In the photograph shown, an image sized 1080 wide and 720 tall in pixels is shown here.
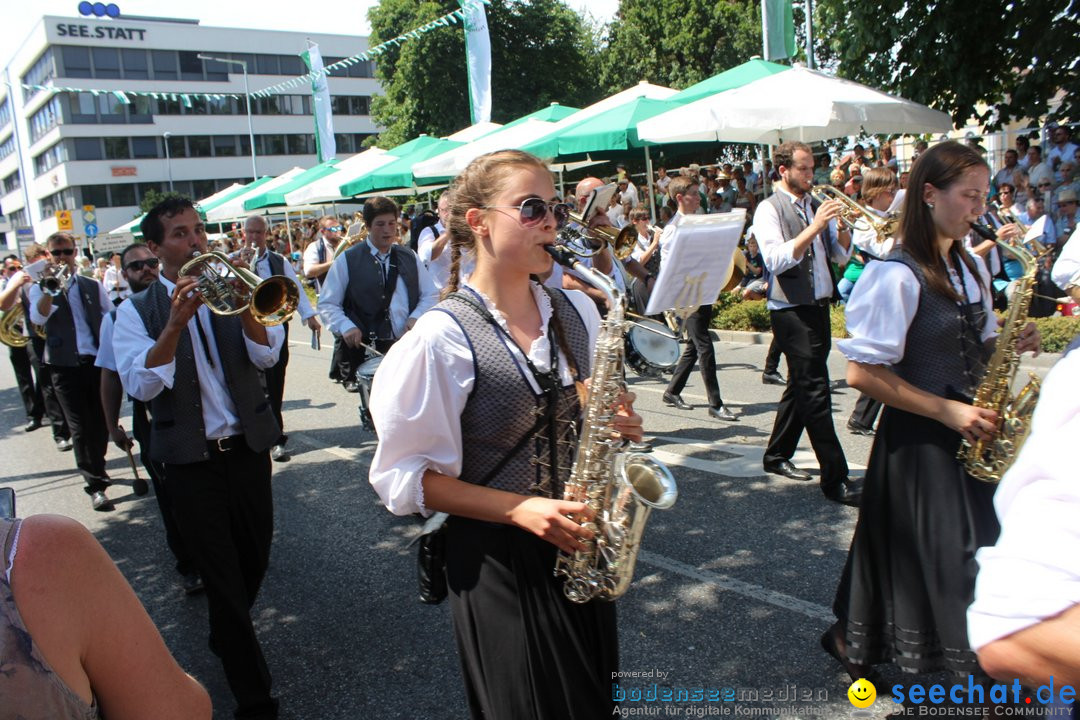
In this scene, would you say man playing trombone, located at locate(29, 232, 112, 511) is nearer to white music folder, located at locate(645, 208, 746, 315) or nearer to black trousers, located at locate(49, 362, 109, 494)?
black trousers, located at locate(49, 362, 109, 494)

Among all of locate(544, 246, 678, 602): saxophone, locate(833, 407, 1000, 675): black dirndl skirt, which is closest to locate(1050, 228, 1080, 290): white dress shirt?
locate(833, 407, 1000, 675): black dirndl skirt

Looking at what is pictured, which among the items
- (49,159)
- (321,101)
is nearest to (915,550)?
(321,101)

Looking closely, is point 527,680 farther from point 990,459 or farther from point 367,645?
point 367,645

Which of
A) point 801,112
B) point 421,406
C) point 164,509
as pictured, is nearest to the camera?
point 421,406

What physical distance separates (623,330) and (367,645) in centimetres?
238

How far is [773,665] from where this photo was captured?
11.1 ft

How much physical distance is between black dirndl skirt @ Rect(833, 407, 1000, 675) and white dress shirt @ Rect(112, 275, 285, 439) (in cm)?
241

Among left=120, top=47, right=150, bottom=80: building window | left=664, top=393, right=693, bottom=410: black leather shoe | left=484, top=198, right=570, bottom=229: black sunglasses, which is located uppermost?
left=120, top=47, right=150, bottom=80: building window

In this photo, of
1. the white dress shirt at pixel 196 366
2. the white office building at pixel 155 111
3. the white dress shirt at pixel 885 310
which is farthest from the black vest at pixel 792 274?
the white office building at pixel 155 111

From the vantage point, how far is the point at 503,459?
216 centimetres

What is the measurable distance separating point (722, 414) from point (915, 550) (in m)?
4.50

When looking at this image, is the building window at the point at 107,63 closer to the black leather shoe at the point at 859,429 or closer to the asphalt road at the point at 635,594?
the asphalt road at the point at 635,594

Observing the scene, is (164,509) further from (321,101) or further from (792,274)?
(321,101)

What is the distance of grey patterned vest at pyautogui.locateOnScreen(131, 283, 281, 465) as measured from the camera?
137 inches
